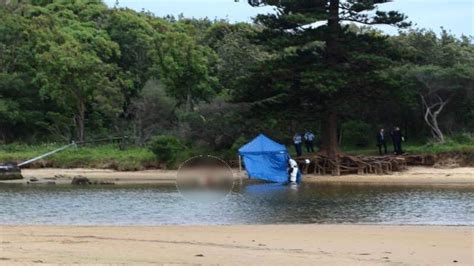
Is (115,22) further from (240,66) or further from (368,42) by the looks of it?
(368,42)

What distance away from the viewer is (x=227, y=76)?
53.2 metres

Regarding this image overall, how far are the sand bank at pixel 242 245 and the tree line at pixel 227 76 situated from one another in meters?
21.0

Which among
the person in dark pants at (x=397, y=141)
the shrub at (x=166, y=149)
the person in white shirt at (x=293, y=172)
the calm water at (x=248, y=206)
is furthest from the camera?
the shrub at (x=166, y=149)

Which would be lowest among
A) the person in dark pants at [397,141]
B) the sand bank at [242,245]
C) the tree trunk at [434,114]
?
the sand bank at [242,245]

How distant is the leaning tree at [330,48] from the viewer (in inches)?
1565

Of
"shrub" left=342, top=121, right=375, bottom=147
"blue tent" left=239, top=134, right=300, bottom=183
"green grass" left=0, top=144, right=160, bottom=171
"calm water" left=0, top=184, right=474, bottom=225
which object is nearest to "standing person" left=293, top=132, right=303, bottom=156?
"blue tent" left=239, top=134, right=300, bottom=183

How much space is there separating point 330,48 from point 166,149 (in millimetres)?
10994

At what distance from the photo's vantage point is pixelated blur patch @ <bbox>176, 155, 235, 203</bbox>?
18.9 metres

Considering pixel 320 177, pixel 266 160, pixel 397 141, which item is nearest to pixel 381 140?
pixel 397 141

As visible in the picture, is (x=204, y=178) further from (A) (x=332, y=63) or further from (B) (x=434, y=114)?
(B) (x=434, y=114)

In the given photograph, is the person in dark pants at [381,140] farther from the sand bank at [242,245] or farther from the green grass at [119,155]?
the sand bank at [242,245]

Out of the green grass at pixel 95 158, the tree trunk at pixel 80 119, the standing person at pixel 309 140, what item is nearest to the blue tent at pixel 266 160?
the standing person at pixel 309 140

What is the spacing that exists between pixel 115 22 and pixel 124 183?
26598mm

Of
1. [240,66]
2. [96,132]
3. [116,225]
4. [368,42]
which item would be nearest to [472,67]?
[368,42]
